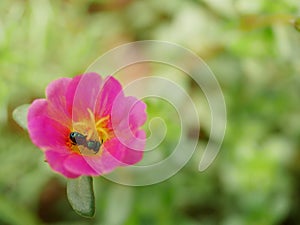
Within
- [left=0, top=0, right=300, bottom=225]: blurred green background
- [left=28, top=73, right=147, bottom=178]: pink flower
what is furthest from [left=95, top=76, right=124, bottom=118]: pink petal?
[left=0, top=0, right=300, bottom=225]: blurred green background

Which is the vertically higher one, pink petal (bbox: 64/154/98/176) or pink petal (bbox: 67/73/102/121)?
pink petal (bbox: 67/73/102/121)

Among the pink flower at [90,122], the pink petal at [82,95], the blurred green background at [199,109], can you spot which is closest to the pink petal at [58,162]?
the pink flower at [90,122]

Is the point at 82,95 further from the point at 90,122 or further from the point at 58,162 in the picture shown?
the point at 58,162

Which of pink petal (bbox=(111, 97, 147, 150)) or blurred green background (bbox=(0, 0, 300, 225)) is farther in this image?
blurred green background (bbox=(0, 0, 300, 225))

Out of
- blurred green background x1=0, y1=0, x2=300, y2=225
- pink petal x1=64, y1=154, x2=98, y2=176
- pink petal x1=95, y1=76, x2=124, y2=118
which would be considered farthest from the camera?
blurred green background x1=0, y1=0, x2=300, y2=225

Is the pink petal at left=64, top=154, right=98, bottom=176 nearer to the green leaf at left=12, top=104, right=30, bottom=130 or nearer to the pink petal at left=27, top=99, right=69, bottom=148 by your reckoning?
the pink petal at left=27, top=99, right=69, bottom=148

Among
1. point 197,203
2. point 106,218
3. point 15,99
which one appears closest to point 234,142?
point 197,203
